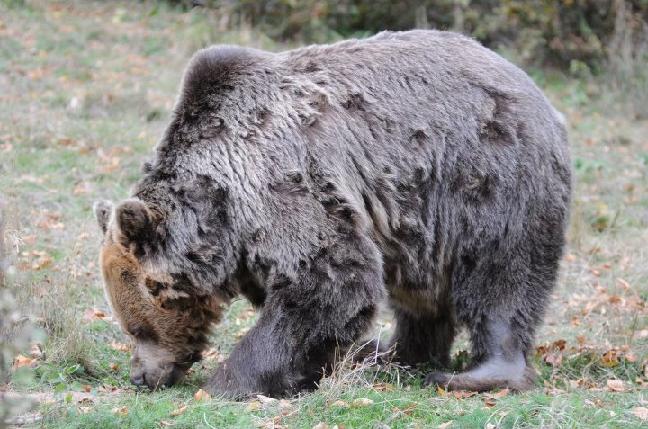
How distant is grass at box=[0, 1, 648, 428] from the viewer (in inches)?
199

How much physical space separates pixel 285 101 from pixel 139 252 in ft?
4.42

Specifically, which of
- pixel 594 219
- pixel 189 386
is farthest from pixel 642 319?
pixel 189 386

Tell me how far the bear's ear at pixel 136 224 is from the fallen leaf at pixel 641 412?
3044 mm

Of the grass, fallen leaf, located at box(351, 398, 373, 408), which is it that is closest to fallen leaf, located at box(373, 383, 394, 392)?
the grass

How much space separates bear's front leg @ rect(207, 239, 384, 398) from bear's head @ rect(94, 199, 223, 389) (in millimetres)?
395

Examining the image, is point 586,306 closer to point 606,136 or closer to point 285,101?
point 285,101

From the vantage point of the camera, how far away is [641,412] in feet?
16.8

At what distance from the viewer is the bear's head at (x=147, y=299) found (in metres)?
5.73

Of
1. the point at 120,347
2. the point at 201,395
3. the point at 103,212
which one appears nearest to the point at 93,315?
the point at 120,347

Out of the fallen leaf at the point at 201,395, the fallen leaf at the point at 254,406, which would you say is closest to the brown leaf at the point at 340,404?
the fallen leaf at the point at 254,406

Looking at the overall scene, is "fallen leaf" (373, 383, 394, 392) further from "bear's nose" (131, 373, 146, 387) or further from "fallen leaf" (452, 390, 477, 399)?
"bear's nose" (131, 373, 146, 387)

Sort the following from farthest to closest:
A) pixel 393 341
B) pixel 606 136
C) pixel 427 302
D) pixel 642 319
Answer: pixel 606 136 → pixel 642 319 → pixel 393 341 → pixel 427 302

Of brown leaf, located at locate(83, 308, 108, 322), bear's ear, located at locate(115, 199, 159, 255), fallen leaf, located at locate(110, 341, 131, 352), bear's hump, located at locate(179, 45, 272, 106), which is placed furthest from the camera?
brown leaf, located at locate(83, 308, 108, 322)

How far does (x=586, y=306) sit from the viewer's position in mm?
8383
